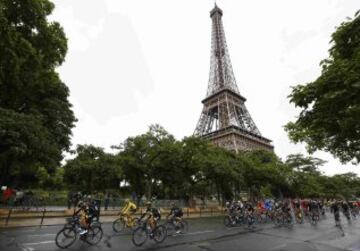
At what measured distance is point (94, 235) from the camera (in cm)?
1041

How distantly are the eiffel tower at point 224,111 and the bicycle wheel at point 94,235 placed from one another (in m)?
54.8

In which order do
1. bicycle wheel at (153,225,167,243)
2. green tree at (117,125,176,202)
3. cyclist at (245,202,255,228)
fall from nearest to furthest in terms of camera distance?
bicycle wheel at (153,225,167,243) → cyclist at (245,202,255,228) → green tree at (117,125,176,202)

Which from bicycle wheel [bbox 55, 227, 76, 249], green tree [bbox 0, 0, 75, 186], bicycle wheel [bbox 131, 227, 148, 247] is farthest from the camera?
green tree [bbox 0, 0, 75, 186]

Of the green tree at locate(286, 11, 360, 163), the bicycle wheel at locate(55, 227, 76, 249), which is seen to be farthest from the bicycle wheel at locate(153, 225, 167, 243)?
the green tree at locate(286, 11, 360, 163)

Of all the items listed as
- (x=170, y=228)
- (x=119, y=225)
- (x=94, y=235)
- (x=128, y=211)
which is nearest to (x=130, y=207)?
(x=128, y=211)

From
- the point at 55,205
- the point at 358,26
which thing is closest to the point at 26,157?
the point at 55,205

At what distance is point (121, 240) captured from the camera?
11156 mm

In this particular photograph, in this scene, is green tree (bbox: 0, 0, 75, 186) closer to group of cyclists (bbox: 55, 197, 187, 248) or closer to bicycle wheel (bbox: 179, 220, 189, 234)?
group of cyclists (bbox: 55, 197, 187, 248)

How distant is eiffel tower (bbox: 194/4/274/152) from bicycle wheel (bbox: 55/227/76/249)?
55559 millimetres

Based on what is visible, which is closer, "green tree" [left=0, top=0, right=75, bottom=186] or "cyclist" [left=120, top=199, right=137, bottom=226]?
"green tree" [left=0, top=0, right=75, bottom=186]

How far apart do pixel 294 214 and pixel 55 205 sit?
23623 mm

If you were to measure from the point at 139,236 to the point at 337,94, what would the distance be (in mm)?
9023

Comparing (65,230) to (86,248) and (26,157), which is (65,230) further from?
(26,157)

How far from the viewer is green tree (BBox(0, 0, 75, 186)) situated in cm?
1094
